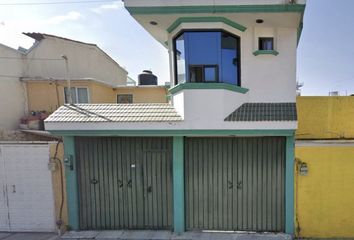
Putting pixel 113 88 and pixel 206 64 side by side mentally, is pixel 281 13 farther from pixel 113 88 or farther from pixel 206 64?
pixel 113 88

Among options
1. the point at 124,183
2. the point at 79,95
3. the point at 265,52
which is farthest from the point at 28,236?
the point at 79,95

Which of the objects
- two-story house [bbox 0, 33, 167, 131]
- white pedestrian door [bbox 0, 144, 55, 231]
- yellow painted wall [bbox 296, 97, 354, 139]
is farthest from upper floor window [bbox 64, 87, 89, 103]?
yellow painted wall [bbox 296, 97, 354, 139]

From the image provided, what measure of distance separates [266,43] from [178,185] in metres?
4.52

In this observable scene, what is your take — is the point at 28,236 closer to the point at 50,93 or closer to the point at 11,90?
the point at 50,93

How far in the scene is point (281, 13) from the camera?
5.46 meters

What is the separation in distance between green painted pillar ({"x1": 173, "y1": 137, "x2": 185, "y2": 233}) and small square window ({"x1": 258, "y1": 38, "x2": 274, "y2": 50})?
333 cm

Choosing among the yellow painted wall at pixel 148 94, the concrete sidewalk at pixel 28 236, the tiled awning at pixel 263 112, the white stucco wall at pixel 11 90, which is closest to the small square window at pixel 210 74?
the tiled awning at pixel 263 112

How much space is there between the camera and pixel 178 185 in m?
6.06

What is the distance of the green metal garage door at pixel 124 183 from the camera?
6.21 m

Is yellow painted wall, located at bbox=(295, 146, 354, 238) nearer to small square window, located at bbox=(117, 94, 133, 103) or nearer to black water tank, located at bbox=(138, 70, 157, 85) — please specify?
small square window, located at bbox=(117, 94, 133, 103)

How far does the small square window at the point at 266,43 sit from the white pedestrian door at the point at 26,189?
647 centimetres

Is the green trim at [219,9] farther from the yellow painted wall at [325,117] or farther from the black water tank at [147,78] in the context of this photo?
the black water tank at [147,78]

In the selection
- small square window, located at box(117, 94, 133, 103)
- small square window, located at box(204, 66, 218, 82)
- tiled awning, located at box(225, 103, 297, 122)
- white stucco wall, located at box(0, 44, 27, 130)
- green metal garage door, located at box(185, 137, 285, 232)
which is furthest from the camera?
small square window, located at box(117, 94, 133, 103)

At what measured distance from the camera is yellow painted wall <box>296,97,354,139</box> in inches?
258
